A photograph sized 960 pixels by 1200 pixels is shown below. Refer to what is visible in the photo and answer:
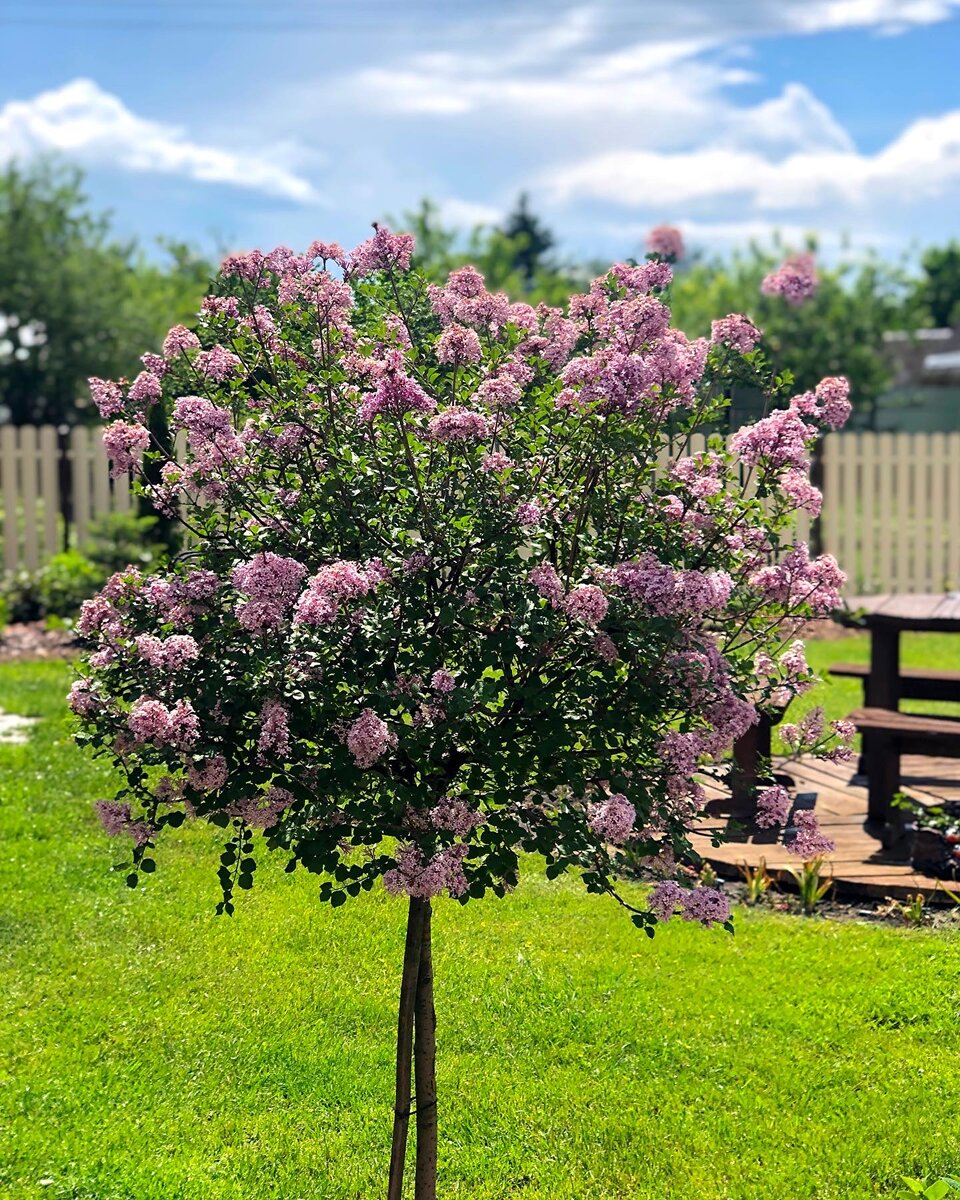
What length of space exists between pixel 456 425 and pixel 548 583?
38 cm

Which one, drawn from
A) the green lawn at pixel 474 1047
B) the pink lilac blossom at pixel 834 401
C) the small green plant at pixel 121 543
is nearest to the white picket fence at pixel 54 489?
the small green plant at pixel 121 543

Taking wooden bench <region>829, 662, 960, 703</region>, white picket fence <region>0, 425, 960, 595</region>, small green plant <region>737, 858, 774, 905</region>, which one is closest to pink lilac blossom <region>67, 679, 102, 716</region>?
small green plant <region>737, 858, 774, 905</region>

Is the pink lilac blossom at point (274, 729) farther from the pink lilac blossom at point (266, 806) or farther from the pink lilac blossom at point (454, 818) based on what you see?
the pink lilac blossom at point (454, 818)

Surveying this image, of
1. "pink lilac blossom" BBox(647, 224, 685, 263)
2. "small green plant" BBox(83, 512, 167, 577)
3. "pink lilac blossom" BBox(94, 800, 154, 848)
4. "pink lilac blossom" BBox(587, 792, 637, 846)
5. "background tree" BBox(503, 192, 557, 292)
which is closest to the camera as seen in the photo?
"pink lilac blossom" BBox(587, 792, 637, 846)

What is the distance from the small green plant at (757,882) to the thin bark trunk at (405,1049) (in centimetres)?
277

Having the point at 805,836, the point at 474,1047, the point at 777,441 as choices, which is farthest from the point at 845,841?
→ the point at 777,441

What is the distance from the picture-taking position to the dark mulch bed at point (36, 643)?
10.7 m

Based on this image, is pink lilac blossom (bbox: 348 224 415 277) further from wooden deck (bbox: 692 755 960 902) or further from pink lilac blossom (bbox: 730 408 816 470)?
wooden deck (bbox: 692 755 960 902)

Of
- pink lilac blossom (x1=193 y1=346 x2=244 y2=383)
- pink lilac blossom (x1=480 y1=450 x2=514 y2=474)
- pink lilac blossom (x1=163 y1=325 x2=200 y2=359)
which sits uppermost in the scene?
pink lilac blossom (x1=163 y1=325 x2=200 y2=359)

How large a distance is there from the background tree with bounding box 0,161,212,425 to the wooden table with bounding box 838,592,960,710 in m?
16.5

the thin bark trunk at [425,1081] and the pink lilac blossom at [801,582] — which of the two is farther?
the thin bark trunk at [425,1081]

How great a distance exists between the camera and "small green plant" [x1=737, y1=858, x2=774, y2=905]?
19.5 ft

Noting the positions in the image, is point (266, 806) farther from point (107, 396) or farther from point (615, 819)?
point (107, 396)

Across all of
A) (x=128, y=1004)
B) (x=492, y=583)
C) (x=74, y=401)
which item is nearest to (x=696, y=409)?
(x=492, y=583)
